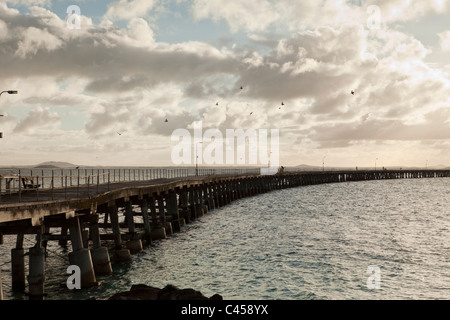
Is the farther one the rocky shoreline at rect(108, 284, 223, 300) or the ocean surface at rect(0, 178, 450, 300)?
the ocean surface at rect(0, 178, 450, 300)

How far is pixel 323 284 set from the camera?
2202 centimetres

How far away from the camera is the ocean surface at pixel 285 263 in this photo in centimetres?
2092

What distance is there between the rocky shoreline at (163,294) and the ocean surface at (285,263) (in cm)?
461

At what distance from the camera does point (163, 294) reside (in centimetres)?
1441

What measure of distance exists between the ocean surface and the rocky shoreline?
461 centimetres

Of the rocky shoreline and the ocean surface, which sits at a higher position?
the rocky shoreline

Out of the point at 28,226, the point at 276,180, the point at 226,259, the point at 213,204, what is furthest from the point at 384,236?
the point at 276,180

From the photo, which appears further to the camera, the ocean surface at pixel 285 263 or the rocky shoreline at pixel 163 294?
the ocean surface at pixel 285 263

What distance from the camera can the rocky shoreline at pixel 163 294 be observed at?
43.7 feet

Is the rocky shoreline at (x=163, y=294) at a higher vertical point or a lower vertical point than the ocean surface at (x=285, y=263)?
higher

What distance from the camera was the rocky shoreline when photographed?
1333 cm
